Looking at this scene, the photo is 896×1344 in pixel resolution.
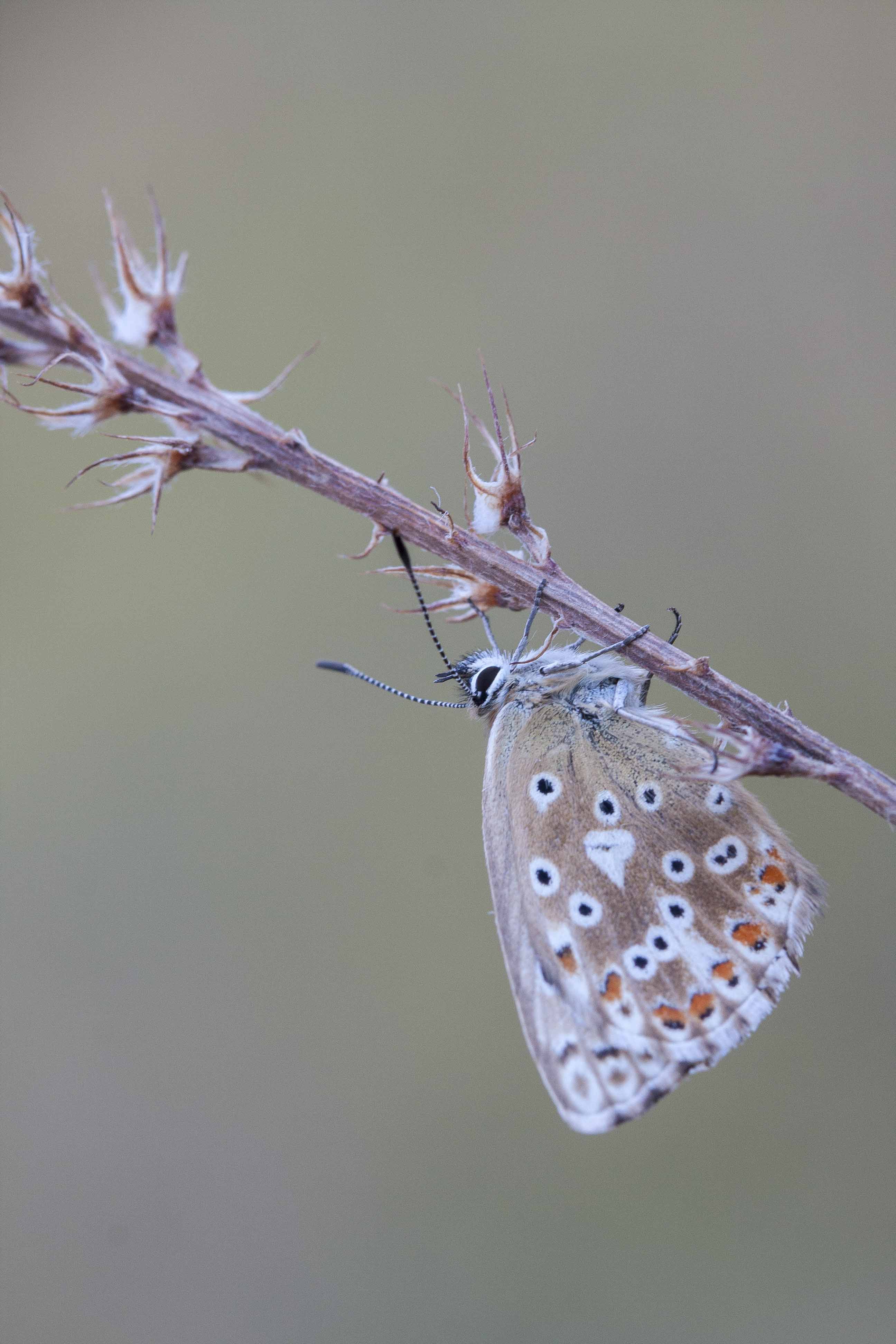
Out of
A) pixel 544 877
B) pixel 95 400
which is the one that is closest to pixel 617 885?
pixel 544 877

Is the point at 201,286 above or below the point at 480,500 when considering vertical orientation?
above

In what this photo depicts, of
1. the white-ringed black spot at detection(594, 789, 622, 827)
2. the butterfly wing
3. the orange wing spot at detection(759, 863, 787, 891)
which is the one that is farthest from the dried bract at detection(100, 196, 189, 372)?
the orange wing spot at detection(759, 863, 787, 891)

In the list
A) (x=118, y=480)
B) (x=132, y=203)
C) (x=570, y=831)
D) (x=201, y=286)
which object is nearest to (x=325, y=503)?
(x=201, y=286)

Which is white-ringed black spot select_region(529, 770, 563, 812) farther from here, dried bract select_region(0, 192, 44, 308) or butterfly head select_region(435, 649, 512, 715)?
dried bract select_region(0, 192, 44, 308)

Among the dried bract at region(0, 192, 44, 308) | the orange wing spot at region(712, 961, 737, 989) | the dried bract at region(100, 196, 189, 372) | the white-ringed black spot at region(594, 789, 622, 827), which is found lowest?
the orange wing spot at region(712, 961, 737, 989)

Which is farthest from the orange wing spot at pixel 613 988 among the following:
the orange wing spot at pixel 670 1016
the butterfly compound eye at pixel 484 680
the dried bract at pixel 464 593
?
the dried bract at pixel 464 593

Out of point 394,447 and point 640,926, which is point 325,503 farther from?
point 640,926
